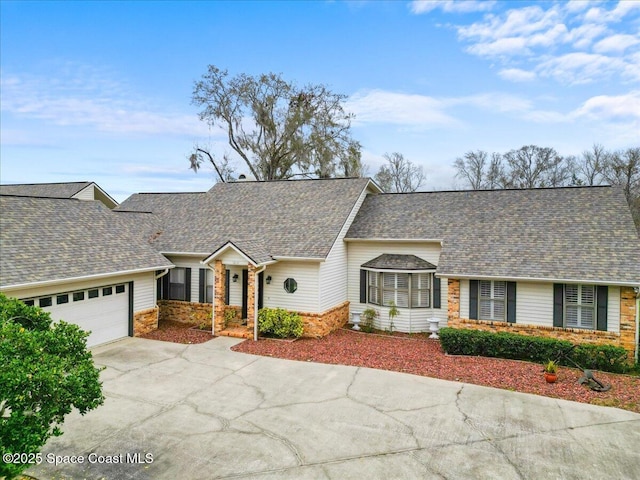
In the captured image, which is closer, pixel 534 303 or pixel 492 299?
pixel 534 303

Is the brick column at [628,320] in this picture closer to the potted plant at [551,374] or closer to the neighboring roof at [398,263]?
the potted plant at [551,374]

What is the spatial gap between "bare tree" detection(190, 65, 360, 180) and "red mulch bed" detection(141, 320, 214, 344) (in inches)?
775

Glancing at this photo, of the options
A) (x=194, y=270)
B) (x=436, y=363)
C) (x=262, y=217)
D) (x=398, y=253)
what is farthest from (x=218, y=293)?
(x=436, y=363)

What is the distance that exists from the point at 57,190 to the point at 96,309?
64.5ft

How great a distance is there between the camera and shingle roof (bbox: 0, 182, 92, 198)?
27069mm

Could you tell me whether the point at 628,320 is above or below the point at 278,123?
below

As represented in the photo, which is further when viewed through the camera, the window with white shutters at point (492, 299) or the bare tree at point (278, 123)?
the bare tree at point (278, 123)

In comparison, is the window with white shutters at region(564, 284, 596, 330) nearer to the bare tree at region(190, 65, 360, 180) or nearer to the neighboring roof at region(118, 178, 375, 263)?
the neighboring roof at region(118, 178, 375, 263)

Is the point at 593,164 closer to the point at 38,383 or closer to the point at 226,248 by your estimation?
the point at 226,248

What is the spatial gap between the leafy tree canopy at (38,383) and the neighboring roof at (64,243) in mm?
5980

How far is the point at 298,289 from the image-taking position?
47.2 ft

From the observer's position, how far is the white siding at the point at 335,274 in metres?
14.4

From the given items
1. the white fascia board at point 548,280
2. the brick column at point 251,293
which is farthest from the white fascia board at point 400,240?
the brick column at point 251,293

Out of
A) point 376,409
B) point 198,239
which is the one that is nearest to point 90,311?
point 198,239
